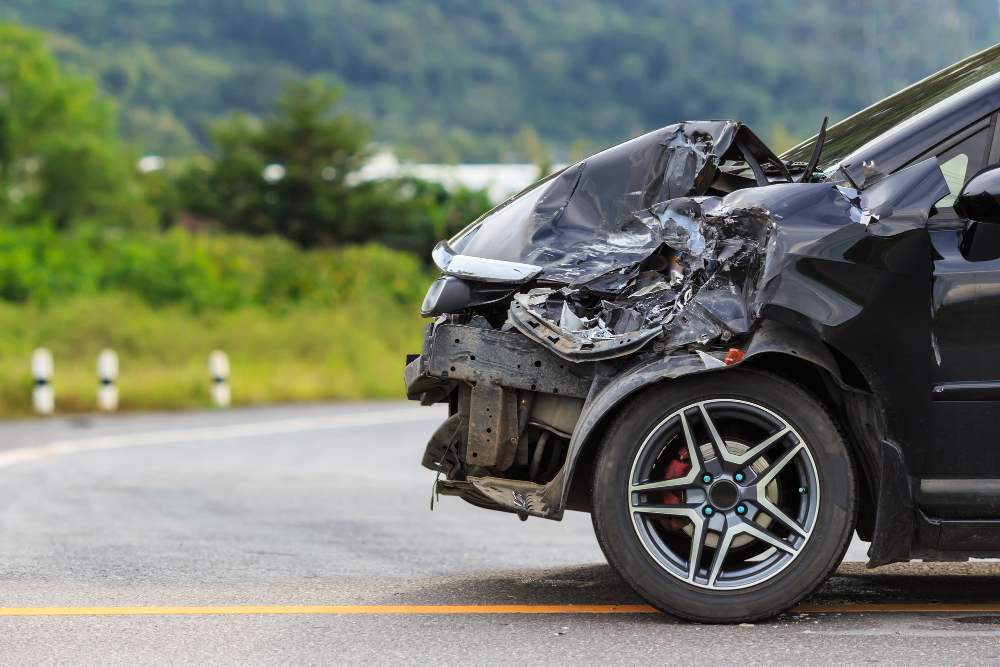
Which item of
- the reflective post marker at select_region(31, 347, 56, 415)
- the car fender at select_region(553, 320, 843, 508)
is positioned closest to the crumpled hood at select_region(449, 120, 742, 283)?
the car fender at select_region(553, 320, 843, 508)

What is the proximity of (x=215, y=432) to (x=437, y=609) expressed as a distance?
9744mm

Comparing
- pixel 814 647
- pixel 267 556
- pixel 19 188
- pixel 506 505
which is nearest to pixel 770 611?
pixel 814 647

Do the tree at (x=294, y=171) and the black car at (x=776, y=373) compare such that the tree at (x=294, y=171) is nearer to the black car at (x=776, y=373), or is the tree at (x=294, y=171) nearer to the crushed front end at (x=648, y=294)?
the crushed front end at (x=648, y=294)

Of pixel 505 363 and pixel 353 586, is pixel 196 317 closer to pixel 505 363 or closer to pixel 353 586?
pixel 353 586

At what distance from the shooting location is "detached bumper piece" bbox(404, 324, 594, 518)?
169 inches

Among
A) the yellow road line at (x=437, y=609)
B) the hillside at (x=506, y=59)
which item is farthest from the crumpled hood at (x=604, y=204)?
the hillside at (x=506, y=59)

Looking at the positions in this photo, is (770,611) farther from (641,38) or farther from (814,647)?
(641,38)

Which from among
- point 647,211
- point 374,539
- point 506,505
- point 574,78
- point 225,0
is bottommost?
point 374,539

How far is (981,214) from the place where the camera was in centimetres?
384

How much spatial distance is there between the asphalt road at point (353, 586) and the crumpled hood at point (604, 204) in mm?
1364

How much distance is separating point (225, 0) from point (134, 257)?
141 meters

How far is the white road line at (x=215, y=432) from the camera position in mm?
11367

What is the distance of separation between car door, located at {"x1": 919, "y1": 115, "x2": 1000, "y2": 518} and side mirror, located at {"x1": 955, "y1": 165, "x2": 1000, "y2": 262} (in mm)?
29

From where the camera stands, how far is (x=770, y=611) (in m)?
4.07
